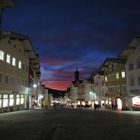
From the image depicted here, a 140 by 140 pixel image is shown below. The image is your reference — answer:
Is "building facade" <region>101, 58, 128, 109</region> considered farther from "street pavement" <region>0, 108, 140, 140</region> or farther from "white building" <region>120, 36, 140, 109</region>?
"street pavement" <region>0, 108, 140, 140</region>

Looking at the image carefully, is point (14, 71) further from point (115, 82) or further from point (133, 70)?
point (115, 82)

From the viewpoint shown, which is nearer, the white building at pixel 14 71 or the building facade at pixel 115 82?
the white building at pixel 14 71

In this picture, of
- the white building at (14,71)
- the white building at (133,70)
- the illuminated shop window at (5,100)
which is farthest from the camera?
the white building at (133,70)

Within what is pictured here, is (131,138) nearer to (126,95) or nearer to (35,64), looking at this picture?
(126,95)

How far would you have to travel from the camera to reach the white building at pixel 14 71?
4093cm

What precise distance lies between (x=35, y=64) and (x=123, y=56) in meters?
26.6

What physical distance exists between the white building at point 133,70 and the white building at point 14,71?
70.9 ft

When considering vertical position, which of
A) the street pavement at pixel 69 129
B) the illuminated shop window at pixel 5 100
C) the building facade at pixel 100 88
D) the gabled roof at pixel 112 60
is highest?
the gabled roof at pixel 112 60

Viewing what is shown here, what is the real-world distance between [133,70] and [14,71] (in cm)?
2631

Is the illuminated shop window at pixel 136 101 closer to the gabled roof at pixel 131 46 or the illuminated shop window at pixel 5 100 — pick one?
the gabled roof at pixel 131 46

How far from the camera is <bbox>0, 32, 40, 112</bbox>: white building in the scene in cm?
4093

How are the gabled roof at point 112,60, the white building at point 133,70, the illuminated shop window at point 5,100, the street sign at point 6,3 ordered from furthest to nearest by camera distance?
the gabled roof at point 112,60 → the white building at point 133,70 → the illuminated shop window at point 5,100 → the street sign at point 6,3

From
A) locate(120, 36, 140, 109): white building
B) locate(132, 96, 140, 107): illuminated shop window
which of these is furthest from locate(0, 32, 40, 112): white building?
locate(132, 96, 140, 107): illuminated shop window

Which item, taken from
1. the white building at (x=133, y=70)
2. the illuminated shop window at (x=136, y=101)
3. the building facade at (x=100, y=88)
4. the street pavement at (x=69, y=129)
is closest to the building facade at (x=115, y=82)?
the white building at (x=133, y=70)
